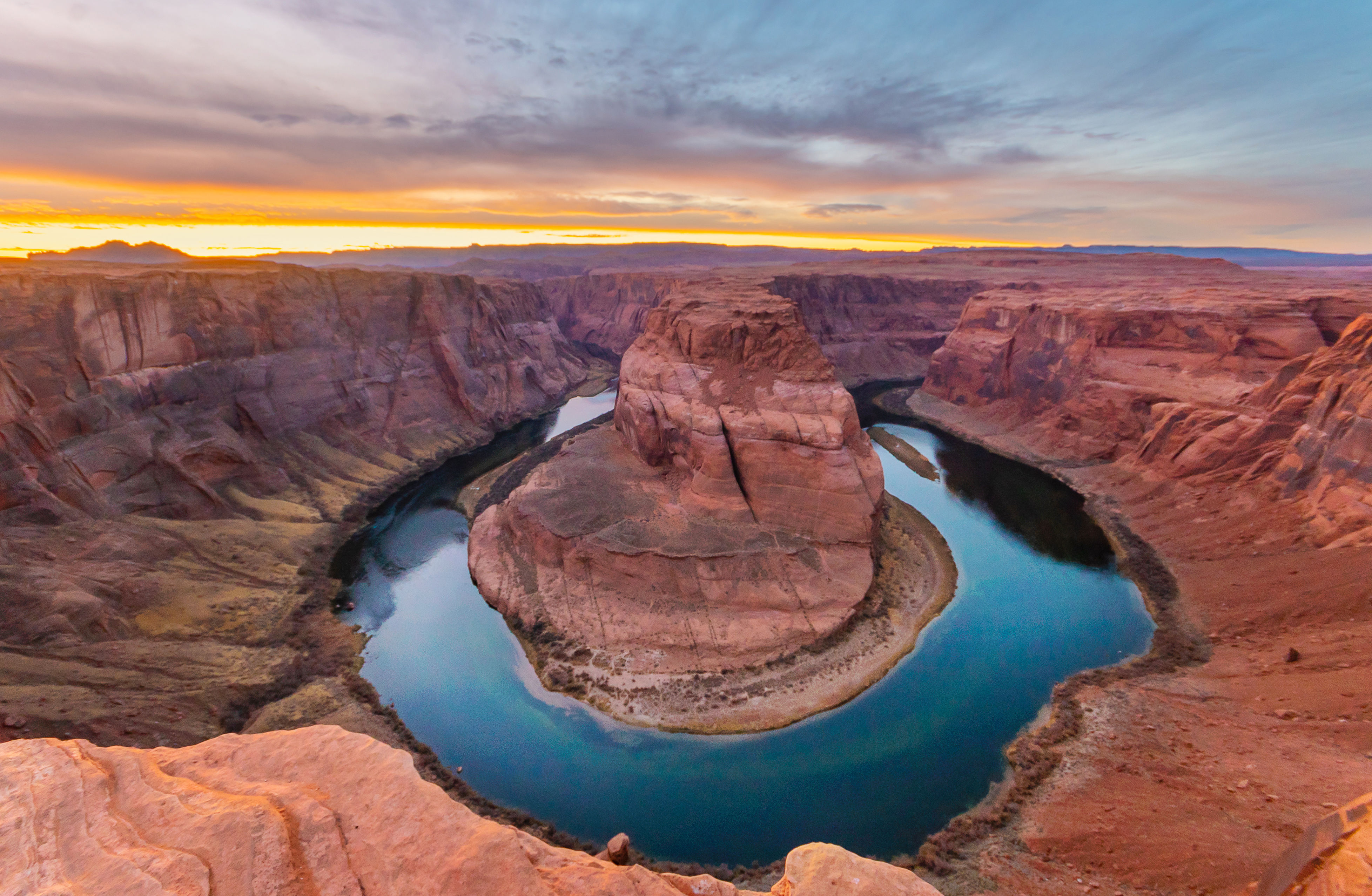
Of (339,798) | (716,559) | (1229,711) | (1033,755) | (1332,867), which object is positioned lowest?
(1033,755)

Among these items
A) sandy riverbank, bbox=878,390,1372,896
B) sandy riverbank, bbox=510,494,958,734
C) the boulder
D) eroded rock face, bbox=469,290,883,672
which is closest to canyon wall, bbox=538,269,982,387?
eroded rock face, bbox=469,290,883,672

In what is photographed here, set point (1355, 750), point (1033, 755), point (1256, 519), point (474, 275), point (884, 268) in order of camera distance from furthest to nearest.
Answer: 1. point (474, 275)
2. point (884, 268)
3. point (1256, 519)
4. point (1033, 755)
5. point (1355, 750)

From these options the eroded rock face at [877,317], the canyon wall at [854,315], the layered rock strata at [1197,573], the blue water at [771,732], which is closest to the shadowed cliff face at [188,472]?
the blue water at [771,732]

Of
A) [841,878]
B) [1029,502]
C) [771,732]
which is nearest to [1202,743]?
[771,732]

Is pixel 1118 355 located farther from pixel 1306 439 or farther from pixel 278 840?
pixel 278 840

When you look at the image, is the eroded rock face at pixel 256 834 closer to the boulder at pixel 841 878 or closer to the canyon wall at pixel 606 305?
the boulder at pixel 841 878

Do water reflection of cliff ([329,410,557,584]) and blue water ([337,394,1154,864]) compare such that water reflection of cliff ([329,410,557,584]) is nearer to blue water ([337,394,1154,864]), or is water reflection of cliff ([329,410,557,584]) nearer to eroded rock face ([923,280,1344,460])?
blue water ([337,394,1154,864])

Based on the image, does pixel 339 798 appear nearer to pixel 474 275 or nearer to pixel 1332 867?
pixel 1332 867

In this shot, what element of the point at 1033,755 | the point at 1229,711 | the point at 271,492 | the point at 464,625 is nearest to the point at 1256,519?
the point at 1229,711
